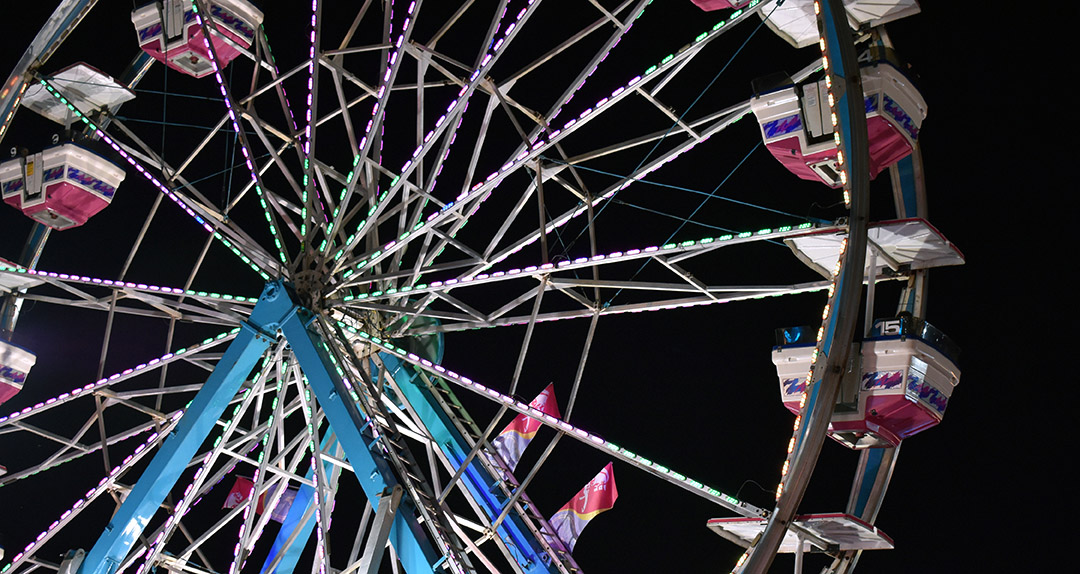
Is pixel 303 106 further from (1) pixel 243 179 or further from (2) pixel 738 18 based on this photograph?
(2) pixel 738 18

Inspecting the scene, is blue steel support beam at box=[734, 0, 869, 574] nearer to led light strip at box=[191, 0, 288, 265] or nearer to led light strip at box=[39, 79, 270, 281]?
led light strip at box=[191, 0, 288, 265]

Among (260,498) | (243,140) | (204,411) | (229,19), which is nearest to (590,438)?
(204,411)

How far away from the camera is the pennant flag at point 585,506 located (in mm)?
10055

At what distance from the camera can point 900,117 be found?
26.7 feet

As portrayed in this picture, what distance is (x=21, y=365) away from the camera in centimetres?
1183

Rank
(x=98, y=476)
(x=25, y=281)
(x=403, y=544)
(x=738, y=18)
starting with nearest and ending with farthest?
(x=403, y=544), (x=738, y=18), (x=25, y=281), (x=98, y=476)

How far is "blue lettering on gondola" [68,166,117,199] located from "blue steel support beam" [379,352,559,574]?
3515mm

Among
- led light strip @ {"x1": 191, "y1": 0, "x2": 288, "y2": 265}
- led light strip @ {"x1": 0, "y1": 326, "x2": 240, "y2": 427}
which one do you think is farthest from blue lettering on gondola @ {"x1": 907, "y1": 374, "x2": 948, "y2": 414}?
led light strip @ {"x1": 0, "y1": 326, "x2": 240, "y2": 427}

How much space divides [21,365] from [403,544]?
19.7 ft

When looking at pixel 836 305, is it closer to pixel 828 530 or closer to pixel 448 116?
pixel 828 530

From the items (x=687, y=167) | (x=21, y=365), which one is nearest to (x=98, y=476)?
(x=21, y=365)

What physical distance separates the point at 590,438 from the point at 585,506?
3.47ft

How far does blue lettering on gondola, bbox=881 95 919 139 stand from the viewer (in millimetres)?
8078

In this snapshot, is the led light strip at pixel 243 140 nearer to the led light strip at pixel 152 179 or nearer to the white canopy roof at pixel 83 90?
the led light strip at pixel 152 179
